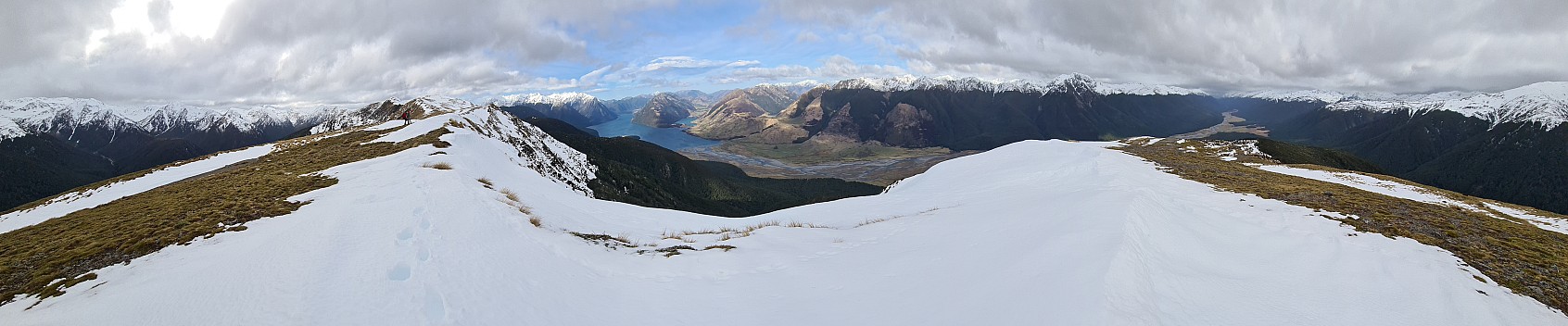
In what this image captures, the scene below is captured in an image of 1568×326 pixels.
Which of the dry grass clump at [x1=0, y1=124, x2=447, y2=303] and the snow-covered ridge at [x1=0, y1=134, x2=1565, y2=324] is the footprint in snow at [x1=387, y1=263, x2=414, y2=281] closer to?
the snow-covered ridge at [x1=0, y1=134, x2=1565, y2=324]

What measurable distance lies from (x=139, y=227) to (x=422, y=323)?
1224 centimetres

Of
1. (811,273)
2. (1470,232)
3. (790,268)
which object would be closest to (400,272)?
(790,268)

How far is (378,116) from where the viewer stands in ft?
288

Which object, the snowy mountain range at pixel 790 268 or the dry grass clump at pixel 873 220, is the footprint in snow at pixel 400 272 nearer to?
the snowy mountain range at pixel 790 268

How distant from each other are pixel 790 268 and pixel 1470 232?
54.2ft

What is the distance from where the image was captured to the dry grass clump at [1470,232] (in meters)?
8.96

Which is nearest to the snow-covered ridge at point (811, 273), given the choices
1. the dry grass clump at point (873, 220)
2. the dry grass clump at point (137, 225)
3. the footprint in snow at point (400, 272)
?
the footprint in snow at point (400, 272)

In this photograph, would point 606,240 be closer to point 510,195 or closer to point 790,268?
point 790,268

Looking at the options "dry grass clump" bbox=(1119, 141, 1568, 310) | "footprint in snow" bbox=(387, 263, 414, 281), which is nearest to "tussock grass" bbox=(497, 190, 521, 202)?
"footprint in snow" bbox=(387, 263, 414, 281)

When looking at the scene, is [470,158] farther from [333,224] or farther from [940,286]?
[940,286]

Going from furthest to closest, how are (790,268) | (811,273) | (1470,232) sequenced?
1. (1470,232)
2. (790,268)
3. (811,273)

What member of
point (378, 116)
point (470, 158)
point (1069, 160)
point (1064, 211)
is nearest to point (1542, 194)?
point (1069, 160)

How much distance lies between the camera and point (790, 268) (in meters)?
10.1

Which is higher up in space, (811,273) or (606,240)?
(606,240)
